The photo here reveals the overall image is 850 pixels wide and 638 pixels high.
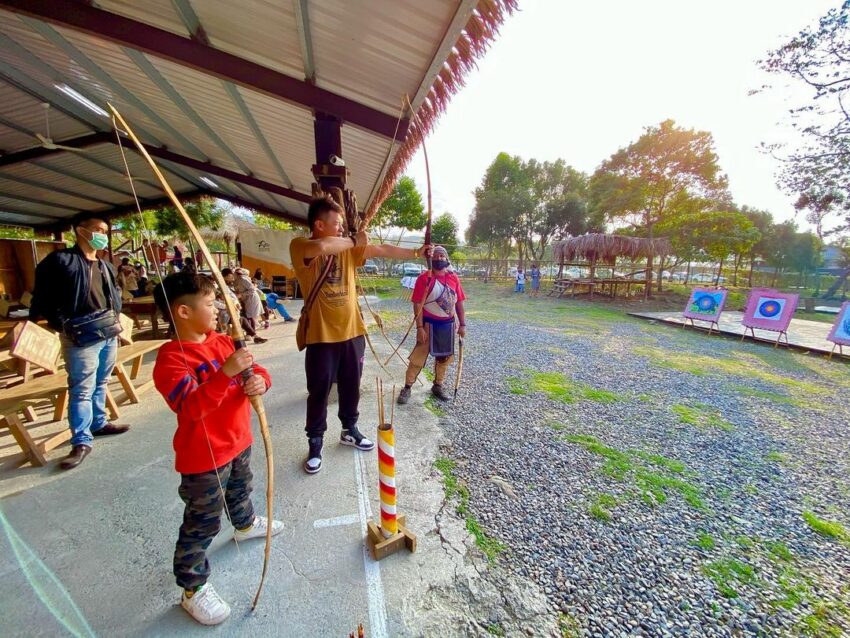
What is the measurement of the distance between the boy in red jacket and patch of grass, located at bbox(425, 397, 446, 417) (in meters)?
2.28

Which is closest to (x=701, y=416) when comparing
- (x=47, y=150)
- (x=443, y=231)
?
(x=47, y=150)

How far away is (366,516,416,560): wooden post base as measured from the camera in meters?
1.70

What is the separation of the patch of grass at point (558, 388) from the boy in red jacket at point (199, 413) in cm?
336

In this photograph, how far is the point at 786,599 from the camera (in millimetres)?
1639

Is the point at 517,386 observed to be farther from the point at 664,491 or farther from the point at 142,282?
the point at 142,282

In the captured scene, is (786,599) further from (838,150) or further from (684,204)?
(684,204)

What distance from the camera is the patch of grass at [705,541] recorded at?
1928mm

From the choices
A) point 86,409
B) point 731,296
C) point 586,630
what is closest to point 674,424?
point 586,630

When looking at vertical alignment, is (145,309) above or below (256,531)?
above

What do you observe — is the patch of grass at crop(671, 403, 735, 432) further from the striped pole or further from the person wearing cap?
the striped pole

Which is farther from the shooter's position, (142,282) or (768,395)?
(142,282)

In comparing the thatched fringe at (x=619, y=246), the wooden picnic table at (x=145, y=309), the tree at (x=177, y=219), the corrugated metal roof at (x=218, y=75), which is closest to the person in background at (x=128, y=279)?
the wooden picnic table at (x=145, y=309)

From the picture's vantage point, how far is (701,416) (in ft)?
12.1

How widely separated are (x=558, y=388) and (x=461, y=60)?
3.64m
